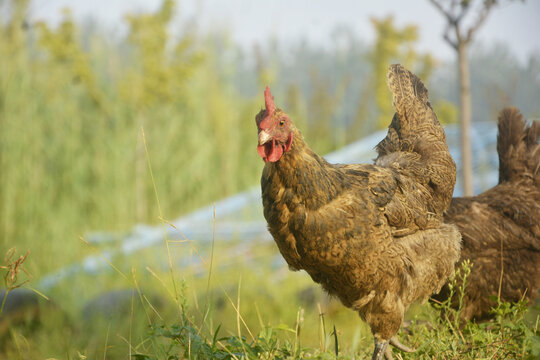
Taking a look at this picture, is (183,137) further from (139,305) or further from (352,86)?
(352,86)

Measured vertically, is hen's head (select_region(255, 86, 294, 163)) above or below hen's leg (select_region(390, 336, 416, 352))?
above

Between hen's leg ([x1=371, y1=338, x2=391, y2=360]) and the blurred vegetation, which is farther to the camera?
the blurred vegetation

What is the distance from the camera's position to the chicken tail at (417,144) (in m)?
3.16

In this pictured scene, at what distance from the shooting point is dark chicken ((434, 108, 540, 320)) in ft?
11.4

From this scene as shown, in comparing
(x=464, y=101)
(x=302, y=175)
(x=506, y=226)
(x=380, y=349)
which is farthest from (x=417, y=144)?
(x=464, y=101)

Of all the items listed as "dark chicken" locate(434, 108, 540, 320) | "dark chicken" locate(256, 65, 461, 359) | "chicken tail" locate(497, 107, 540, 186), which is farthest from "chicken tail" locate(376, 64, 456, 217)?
"chicken tail" locate(497, 107, 540, 186)

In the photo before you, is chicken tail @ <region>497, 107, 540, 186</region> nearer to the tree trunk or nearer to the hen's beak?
the tree trunk

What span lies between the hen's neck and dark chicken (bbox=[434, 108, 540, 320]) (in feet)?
4.61

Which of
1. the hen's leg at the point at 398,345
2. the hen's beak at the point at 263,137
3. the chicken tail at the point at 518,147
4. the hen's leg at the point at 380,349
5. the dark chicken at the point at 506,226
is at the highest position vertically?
the hen's beak at the point at 263,137

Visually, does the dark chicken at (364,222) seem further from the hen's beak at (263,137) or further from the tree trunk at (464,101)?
the tree trunk at (464,101)

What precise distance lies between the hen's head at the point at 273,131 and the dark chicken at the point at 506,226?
1.63 metres

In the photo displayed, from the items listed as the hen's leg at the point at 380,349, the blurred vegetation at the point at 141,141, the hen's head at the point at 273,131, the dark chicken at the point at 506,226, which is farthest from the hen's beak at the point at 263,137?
the blurred vegetation at the point at 141,141

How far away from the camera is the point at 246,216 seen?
23.3 feet

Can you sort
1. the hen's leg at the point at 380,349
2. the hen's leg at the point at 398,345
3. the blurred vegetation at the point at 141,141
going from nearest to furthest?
the hen's leg at the point at 380,349
the hen's leg at the point at 398,345
the blurred vegetation at the point at 141,141
